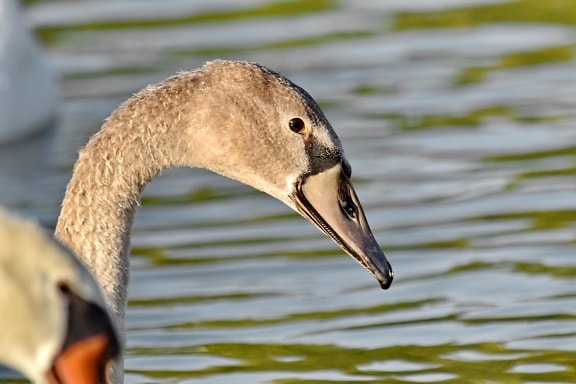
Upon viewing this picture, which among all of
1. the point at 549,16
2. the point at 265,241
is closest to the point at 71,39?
the point at 549,16

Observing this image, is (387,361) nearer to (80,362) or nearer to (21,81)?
(80,362)

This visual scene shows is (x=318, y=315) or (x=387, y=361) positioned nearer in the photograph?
(x=387, y=361)

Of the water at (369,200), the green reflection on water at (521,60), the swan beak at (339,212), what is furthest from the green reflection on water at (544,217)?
the swan beak at (339,212)

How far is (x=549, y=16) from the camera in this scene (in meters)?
15.9

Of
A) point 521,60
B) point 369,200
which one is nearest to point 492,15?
point 521,60

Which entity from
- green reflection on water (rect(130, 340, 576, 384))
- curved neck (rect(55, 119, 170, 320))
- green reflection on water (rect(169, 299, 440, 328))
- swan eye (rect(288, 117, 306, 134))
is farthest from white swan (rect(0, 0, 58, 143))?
swan eye (rect(288, 117, 306, 134))

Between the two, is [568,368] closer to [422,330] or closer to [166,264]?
[422,330]

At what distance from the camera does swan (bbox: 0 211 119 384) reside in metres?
5.49

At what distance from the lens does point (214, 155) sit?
809 centimetres

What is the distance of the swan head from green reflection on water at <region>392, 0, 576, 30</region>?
795 cm

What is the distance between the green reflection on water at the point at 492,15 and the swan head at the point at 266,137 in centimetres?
795

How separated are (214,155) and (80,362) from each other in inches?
103

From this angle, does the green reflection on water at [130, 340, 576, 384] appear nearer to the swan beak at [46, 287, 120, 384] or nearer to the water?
the water

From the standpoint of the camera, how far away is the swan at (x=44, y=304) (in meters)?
5.49
